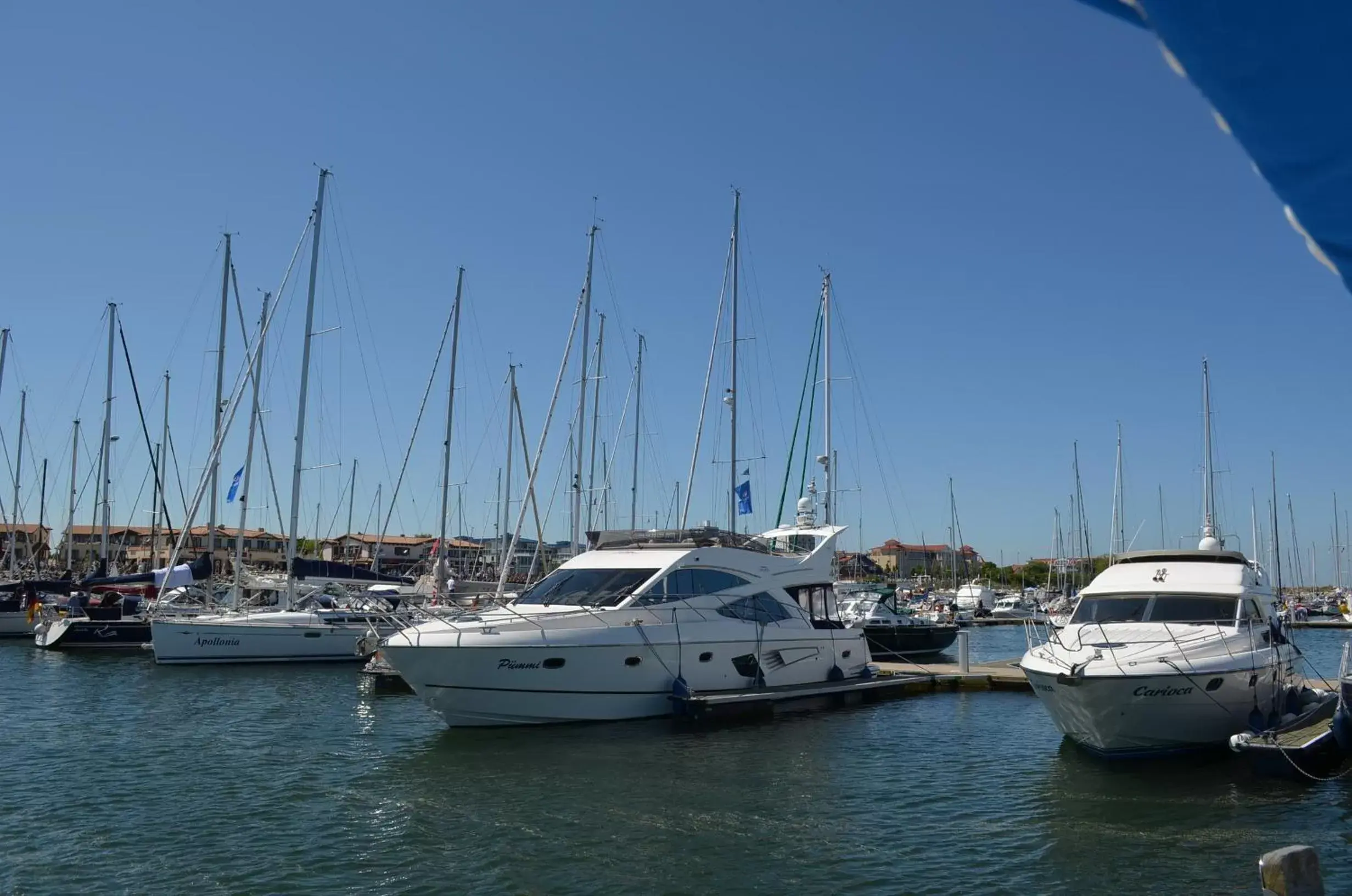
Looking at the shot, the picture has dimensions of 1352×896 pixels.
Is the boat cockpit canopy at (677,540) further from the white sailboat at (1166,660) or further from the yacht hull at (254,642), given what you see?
the yacht hull at (254,642)

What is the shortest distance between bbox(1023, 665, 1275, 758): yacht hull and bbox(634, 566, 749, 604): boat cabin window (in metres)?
7.27

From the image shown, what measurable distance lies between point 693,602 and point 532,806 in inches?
317

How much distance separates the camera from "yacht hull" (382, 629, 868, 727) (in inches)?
772

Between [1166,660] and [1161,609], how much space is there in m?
2.22

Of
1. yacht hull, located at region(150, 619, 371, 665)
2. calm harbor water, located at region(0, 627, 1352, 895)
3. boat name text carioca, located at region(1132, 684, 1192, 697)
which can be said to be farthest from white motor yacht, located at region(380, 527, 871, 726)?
yacht hull, located at region(150, 619, 371, 665)

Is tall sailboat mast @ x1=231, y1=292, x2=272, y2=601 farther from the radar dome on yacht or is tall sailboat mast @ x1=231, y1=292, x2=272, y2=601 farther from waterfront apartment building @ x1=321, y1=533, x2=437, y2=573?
waterfront apartment building @ x1=321, y1=533, x2=437, y2=573

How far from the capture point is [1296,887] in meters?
9.17

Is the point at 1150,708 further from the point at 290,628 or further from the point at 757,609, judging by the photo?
the point at 290,628

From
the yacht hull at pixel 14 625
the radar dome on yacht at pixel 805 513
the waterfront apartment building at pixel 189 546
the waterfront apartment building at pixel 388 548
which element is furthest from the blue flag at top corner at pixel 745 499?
the waterfront apartment building at pixel 388 548

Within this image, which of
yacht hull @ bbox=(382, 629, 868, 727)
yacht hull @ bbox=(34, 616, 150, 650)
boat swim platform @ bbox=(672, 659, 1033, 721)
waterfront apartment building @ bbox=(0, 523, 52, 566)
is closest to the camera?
yacht hull @ bbox=(382, 629, 868, 727)

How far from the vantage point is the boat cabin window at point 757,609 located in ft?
74.4

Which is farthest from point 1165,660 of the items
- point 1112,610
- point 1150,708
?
point 1112,610

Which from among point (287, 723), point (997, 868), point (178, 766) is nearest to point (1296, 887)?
point (997, 868)

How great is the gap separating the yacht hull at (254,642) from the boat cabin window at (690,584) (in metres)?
14.0
